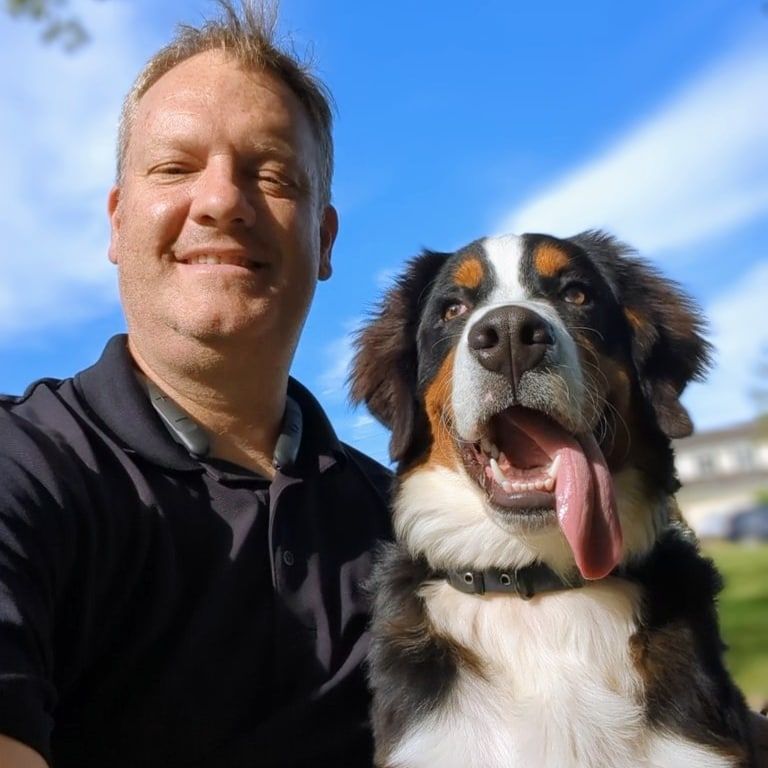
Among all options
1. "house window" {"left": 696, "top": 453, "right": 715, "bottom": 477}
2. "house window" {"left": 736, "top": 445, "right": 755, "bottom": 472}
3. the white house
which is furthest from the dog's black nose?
"house window" {"left": 736, "top": 445, "right": 755, "bottom": 472}

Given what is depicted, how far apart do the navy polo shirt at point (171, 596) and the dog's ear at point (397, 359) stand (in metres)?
0.40

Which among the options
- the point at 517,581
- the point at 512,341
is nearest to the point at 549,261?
the point at 512,341

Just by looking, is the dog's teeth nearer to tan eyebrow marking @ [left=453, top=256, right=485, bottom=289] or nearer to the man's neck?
tan eyebrow marking @ [left=453, top=256, right=485, bottom=289]

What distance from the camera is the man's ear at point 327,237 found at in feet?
11.3

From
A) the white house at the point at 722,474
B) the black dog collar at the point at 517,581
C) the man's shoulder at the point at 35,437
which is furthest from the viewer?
the white house at the point at 722,474

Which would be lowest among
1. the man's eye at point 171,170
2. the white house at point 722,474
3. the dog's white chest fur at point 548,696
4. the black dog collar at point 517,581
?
the dog's white chest fur at point 548,696

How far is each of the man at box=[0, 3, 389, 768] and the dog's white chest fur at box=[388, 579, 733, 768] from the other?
14.9 inches

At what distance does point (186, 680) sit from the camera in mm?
2361

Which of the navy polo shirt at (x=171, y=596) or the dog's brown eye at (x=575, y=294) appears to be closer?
the navy polo shirt at (x=171, y=596)

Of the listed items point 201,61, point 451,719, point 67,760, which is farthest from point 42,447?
point 201,61

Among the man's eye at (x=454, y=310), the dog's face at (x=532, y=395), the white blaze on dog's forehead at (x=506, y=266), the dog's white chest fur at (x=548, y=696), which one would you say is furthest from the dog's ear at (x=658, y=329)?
the dog's white chest fur at (x=548, y=696)

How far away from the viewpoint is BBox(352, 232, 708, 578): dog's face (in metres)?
2.43

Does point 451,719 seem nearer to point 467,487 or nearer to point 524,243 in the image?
point 467,487

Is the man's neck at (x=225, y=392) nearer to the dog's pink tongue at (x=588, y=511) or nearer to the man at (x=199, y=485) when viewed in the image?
the man at (x=199, y=485)
